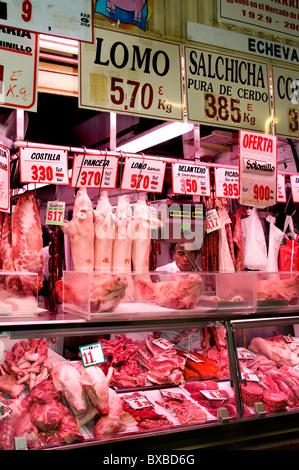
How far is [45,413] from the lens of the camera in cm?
291

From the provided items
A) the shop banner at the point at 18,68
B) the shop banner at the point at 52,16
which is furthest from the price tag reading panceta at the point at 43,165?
the shop banner at the point at 52,16

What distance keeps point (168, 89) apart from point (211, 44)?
679 mm

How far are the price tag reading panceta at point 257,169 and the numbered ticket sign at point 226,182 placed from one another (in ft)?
1.87

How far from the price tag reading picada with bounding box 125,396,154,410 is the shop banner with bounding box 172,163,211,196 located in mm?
2177

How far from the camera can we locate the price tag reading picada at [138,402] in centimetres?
329

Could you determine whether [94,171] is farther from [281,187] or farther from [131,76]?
[281,187]

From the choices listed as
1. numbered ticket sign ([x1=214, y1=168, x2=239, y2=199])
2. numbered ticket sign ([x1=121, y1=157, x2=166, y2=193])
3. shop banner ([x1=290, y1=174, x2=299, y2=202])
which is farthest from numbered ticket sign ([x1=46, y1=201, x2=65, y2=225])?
shop banner ([x1=290, y1=174, x2=299, y2=202])

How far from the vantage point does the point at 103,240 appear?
4078mm

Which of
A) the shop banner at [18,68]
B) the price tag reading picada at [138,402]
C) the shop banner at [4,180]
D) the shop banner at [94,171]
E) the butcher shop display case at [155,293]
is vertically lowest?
the price tag reading picada at [138,402]

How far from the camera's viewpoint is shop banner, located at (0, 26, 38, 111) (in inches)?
130

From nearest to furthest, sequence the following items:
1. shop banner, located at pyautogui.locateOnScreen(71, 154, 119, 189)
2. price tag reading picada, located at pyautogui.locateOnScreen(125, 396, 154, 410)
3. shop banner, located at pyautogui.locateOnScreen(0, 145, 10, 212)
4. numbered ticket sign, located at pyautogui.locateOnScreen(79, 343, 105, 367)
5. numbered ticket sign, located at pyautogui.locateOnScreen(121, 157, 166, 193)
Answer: numbered ticket sign, located at pyautogui.locateOnScreen(79, 343, 105, 367)
price tag reading picada, located at pyautogui.locateOnScreen(125, 396, 154, 410)
shop banner, located at pyautogui.locateOnScreen(0, 145, 10, 212)
shop banner, located at pyautogui.locateOnScreen(71, 154, 119, 189)
numbered ticket sign, located at pyautogui.locateOnScreen(121, 157, 166, 193)

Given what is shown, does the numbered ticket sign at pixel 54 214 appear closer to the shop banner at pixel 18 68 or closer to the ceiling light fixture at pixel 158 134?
the shop banner at pixel 18 68

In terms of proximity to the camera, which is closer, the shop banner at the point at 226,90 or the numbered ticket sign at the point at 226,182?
the shop banner at the point at 226,90

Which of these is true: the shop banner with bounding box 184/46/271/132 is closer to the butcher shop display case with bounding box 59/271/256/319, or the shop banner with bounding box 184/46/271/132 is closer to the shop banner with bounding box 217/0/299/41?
the shop banner with bounding box 217/0/299/41
